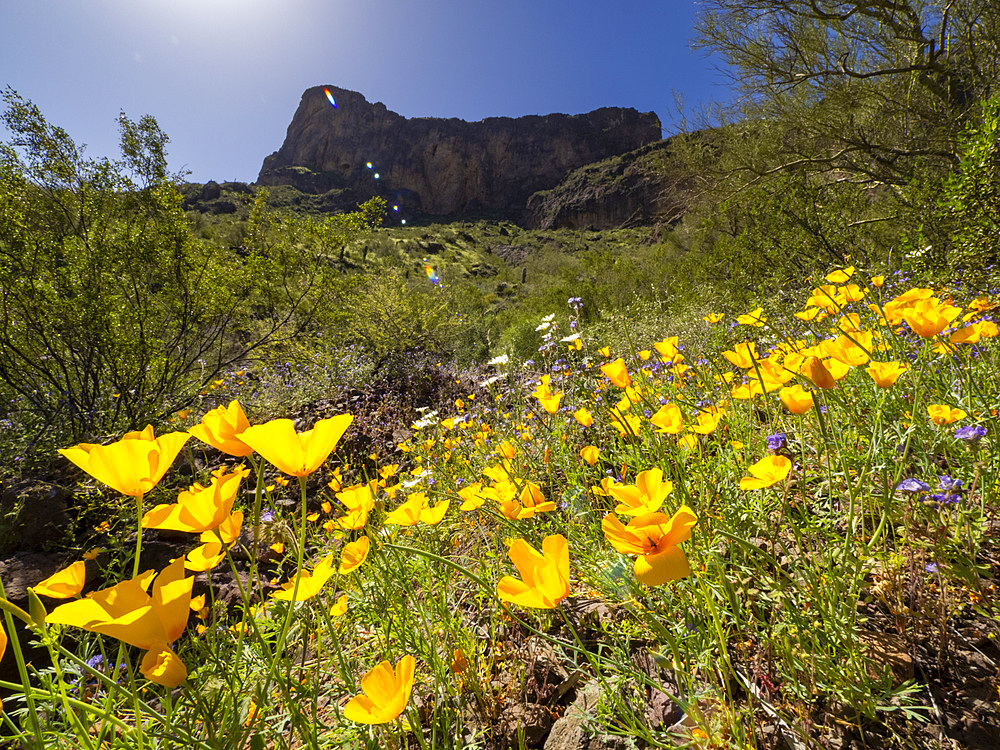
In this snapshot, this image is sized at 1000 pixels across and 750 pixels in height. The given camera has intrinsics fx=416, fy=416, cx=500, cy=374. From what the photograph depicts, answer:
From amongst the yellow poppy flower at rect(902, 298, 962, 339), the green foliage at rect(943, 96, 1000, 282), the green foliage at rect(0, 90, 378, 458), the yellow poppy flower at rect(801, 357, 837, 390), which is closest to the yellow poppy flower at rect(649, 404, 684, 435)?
the yellow poppy flower at rect(801, 357, 837, 390)

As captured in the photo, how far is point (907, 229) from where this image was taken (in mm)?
4754

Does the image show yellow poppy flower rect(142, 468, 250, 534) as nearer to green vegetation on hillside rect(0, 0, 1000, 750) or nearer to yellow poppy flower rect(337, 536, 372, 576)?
green vegetation on hillside rect(0, 0, 1000, 750)

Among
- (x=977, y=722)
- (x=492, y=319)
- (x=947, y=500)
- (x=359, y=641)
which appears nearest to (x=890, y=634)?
(x=977, y=722)

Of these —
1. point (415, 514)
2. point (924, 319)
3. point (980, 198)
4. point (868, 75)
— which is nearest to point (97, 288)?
point (415, 514)

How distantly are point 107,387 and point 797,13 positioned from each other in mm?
9103

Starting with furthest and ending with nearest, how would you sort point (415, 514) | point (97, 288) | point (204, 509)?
point (97, 288) → point (415, 514) → point (204, 509)

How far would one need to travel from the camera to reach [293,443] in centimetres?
71

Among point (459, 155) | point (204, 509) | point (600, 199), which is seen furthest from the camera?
point (459, 155)

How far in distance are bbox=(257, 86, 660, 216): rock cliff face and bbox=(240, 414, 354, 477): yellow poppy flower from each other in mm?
58999

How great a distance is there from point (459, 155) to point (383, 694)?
6686 centimetres

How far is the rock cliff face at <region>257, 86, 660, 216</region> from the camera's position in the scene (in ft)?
189

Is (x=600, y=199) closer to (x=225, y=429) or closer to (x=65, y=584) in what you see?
(x=225, y=429)

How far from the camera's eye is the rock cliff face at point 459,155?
2270 inches

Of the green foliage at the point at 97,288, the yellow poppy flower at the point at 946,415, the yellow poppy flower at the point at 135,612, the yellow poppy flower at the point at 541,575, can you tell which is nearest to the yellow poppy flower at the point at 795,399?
the yellow poppy flower at the point at 946,415
